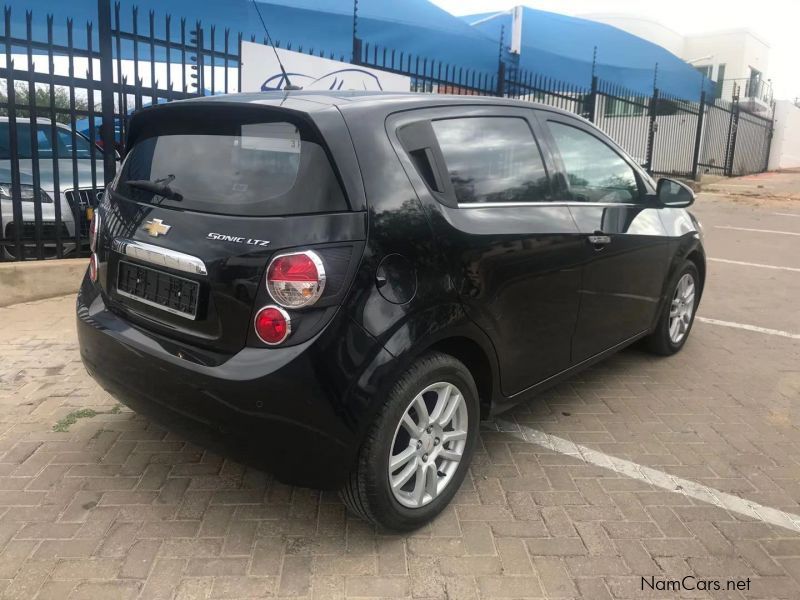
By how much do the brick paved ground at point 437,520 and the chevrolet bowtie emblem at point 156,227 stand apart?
116 centimetres

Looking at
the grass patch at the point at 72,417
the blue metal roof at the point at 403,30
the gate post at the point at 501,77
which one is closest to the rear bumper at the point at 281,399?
the grass patch at the point at 72,417

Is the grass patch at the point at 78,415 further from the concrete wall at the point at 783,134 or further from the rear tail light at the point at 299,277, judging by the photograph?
the concrete wall at the point at 783,134

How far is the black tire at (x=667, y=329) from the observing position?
4402mm

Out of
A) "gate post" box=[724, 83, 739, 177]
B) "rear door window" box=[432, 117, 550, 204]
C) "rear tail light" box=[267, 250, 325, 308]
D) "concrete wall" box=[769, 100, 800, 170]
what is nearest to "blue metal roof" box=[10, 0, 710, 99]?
"rear door window" box=[432, 117, 550, 204]

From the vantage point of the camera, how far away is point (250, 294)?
2.22 meters

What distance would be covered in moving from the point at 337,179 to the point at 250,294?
1.66 ft

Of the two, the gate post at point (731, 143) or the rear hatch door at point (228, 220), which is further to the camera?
the gate post at point (731, 143)

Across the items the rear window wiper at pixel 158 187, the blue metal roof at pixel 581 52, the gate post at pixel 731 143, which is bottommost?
the rear window wiper at pixel 158 187

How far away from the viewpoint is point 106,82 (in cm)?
574

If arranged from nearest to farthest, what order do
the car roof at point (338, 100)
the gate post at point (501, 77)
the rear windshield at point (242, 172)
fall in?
the rear windshield at point (242, 172)
the car roof at point (338, 100)
the gate post at point (501, 77)

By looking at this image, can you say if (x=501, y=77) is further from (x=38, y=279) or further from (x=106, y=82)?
(x=38, y=279)

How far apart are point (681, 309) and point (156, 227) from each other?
3.70m

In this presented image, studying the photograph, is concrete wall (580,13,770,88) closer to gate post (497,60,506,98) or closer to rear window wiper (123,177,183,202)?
gate post (497,60,506,98)

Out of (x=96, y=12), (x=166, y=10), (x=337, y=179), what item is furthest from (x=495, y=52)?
(x=337, y=179)
